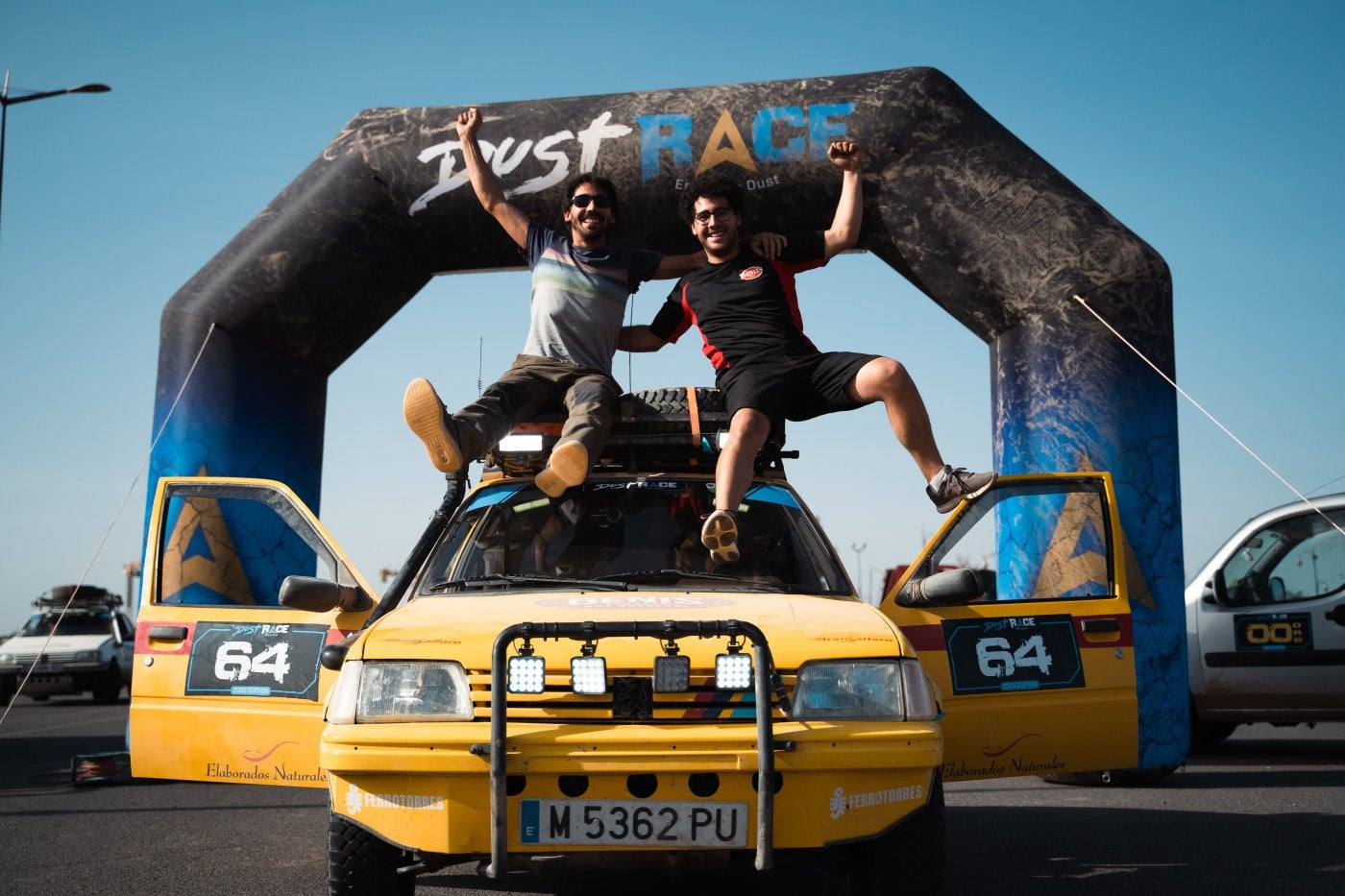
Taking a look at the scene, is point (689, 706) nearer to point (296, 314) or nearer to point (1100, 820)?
point (1100, 820)

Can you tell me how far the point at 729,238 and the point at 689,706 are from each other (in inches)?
118

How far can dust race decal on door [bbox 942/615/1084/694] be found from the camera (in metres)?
4.92

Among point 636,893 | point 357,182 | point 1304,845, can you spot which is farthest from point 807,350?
point 357,182

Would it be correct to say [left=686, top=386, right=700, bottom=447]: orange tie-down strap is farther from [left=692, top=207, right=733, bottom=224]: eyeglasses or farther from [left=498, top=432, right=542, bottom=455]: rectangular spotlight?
[left=692, top=207, right=733, bottom=224]: eyeglasses

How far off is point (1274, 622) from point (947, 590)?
658cm

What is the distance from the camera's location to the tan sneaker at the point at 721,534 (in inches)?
186

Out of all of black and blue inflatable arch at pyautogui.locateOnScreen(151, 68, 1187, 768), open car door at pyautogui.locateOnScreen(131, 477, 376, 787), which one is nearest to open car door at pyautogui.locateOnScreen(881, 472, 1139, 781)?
open car door at pyautogui.locateOnScreen(131, 477, 376, 787)

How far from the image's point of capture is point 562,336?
6.33m

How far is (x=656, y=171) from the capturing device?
29.8ft

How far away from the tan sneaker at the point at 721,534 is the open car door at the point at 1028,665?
583 millimetres

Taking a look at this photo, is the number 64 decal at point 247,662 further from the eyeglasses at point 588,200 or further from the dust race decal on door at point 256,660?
the eyeglasses at point 588,200

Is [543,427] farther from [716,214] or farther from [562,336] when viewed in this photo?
[716,214]

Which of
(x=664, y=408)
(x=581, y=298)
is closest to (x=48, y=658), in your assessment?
(x=581, y=298)

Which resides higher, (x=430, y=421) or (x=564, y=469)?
(x=430, y=421)
